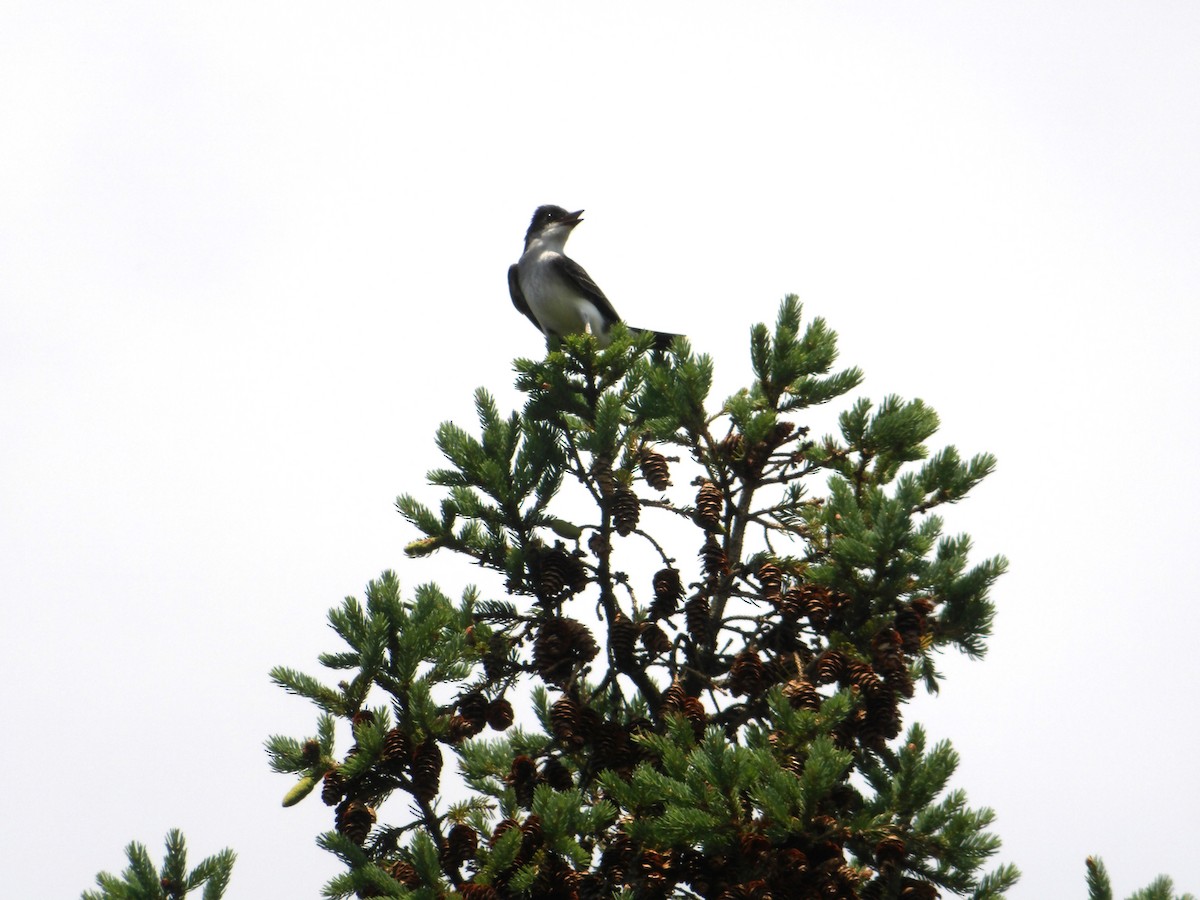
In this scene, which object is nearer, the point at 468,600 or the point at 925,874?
the point at 925,874

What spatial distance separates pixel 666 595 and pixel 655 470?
0.64m

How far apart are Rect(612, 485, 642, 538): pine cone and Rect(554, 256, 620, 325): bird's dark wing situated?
5.53 metres

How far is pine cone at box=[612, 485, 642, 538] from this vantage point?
5.98 metres

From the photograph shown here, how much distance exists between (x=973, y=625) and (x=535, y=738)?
2.16 metres

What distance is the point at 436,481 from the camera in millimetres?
6230

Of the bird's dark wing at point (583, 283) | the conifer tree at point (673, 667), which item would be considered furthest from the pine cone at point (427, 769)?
the bird's dark wing at point (583, 283)

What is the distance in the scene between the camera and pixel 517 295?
12.3 meters

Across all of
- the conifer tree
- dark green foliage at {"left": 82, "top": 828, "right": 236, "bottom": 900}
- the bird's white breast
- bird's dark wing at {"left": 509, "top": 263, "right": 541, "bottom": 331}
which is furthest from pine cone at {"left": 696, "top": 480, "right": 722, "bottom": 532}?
bird's dark wing at {"left": 509, "top": 263, "right": 541, "bottom": 331}

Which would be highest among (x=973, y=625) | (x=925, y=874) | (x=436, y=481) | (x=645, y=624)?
(x=436, y=481)

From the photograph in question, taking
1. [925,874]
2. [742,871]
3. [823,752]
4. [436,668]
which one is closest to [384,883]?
[436,668]

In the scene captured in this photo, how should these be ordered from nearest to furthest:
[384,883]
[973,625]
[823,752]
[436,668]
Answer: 1. [823,752]
2. [384,883]
3. [436,668]
4. [973,625]

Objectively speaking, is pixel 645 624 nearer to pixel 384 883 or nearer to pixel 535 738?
pixel 535 738

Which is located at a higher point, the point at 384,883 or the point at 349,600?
the point at 349,600

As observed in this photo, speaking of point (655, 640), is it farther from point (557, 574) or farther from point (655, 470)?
point (655, 470)
